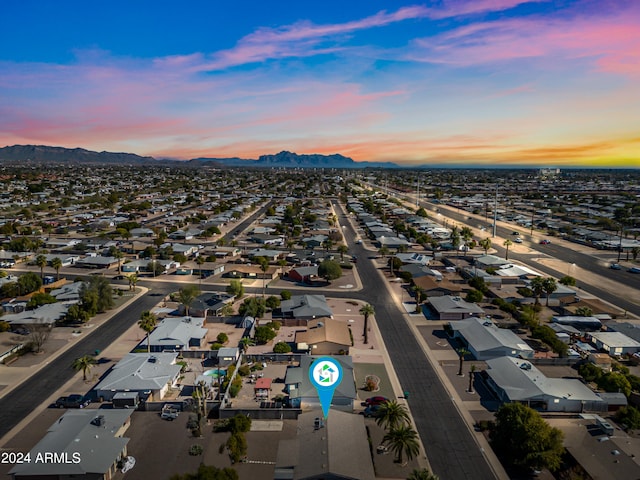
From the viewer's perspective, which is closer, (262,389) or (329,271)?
(262,389)

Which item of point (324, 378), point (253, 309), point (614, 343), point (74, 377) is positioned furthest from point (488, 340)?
point (74, 377)

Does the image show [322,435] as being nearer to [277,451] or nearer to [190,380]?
[277,451]

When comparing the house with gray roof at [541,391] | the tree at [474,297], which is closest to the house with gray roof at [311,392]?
the house with gray roof at [541,391]

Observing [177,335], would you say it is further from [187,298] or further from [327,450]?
[327,450]

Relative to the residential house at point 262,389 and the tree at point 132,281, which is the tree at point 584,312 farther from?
the tree at point 132,281

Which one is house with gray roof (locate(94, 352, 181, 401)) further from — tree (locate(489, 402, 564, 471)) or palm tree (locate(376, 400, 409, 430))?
tree (locate(489, 402, 564, 471))

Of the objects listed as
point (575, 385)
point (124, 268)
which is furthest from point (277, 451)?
point (124, 268)
